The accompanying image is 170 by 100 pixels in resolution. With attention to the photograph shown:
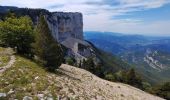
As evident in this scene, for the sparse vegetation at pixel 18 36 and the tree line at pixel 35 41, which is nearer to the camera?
the tree line at pixel 35 41

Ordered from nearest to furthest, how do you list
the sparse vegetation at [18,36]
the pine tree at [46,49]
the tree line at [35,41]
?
1. the pine tree at [46,49]
2. the tree line at [35,41]
3. the sparse vegetation at [18,36]

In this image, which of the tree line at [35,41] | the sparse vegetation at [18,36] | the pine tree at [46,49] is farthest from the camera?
the sparse vegetation at [18,36]

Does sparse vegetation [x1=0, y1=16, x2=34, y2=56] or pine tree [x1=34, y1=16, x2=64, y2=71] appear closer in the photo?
pine tree [x1=34, y1=16, x2=64, y2=71]

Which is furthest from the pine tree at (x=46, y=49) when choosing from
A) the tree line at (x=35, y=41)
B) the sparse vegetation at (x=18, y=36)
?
the sparse vegetation at (x=18, y=36)

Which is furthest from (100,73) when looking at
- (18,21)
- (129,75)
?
(18,21)

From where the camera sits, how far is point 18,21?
6234 centimetres

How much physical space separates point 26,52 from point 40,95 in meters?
28.4

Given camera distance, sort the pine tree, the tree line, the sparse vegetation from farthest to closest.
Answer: the sparse vegetation
the tree line
the pine tree

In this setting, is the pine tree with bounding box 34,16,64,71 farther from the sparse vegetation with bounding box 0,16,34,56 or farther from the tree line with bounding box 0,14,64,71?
the sparse vegetation with bounding box 0,16,34,56

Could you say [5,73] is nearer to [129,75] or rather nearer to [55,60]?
[55,60]

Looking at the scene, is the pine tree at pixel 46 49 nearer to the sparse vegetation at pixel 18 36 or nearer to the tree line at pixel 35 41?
the tree line at pixel 35 41

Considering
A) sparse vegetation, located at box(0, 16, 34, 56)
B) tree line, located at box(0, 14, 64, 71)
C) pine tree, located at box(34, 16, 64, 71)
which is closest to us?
pine tree, located at box(34, 16, 64, 71)

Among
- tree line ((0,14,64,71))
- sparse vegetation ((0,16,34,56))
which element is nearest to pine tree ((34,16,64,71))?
tree line ((0,14,64,71))

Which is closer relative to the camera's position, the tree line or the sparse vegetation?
the tree line
